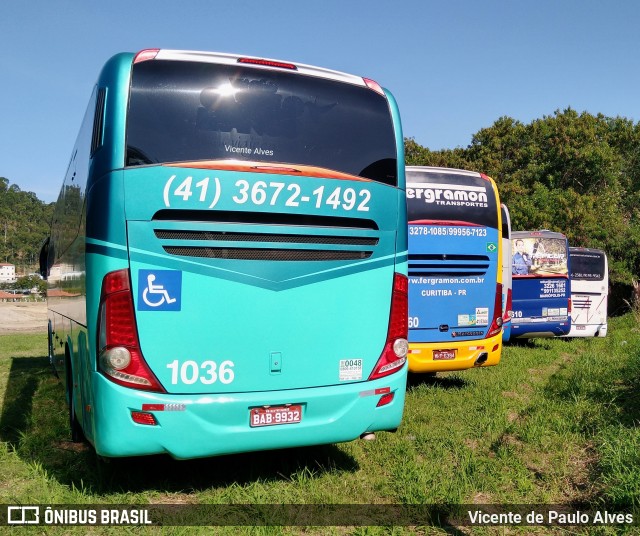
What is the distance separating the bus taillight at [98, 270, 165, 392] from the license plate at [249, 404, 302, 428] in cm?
93

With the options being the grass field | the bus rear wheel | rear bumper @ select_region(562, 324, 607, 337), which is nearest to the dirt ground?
rear bumper @ select_region(562, 324, 607, 337)

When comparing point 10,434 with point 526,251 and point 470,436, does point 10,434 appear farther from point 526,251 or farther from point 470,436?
point 526,251

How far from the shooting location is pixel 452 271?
31.6 ft

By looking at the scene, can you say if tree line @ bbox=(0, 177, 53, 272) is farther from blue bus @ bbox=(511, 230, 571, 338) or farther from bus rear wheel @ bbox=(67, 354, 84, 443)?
bus rear wheel @ bbox=(67, 354, 84, 443)

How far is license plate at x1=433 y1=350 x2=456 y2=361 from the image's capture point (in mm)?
9430

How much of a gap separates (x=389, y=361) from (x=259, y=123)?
2.33m

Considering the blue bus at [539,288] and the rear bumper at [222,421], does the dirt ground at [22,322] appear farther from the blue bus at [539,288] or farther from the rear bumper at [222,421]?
the rear bumper at [222,421]

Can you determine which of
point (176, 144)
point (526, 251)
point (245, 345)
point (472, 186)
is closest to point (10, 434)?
point (245, 345)

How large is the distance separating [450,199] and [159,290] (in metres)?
6.09

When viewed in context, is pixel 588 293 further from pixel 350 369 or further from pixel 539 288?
pixel 350 369

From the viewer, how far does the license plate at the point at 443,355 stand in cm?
943

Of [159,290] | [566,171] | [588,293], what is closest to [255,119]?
[159,290]

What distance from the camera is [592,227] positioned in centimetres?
3219

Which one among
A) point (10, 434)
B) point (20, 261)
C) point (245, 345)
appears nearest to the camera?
point (245, 345)
